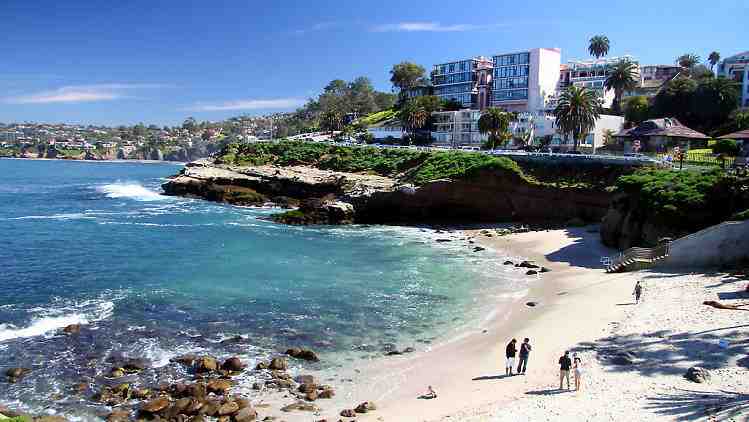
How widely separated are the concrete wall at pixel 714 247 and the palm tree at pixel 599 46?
102107 mm

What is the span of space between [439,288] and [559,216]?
25561 millimetres

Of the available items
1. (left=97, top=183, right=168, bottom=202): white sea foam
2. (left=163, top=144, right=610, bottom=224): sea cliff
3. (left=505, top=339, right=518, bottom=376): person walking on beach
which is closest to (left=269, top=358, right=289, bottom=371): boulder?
(left=505, top=339, right=518, bottom=376): person walking on beach

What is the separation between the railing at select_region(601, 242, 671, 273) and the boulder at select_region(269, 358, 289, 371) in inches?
846

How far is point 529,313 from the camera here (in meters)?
27.7

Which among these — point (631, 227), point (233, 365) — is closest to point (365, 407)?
point (233, 365)

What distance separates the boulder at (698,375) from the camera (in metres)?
17.0

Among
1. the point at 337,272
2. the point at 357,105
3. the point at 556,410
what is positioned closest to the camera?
the point at 556,410

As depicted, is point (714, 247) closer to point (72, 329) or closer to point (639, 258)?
point (639, 258)

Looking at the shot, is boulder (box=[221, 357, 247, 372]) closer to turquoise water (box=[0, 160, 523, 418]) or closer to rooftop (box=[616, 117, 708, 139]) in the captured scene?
turquoise water (box=[0, 160, 523, 418])

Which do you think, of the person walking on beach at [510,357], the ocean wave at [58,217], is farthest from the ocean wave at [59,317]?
the ocean wave at [58,217]

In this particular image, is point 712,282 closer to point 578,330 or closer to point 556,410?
point 578,330

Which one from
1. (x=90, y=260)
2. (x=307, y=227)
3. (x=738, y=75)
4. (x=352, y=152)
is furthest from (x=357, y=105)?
(x=90, y=260)

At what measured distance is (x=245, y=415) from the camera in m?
17.7

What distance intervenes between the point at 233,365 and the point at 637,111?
75.2 meters
